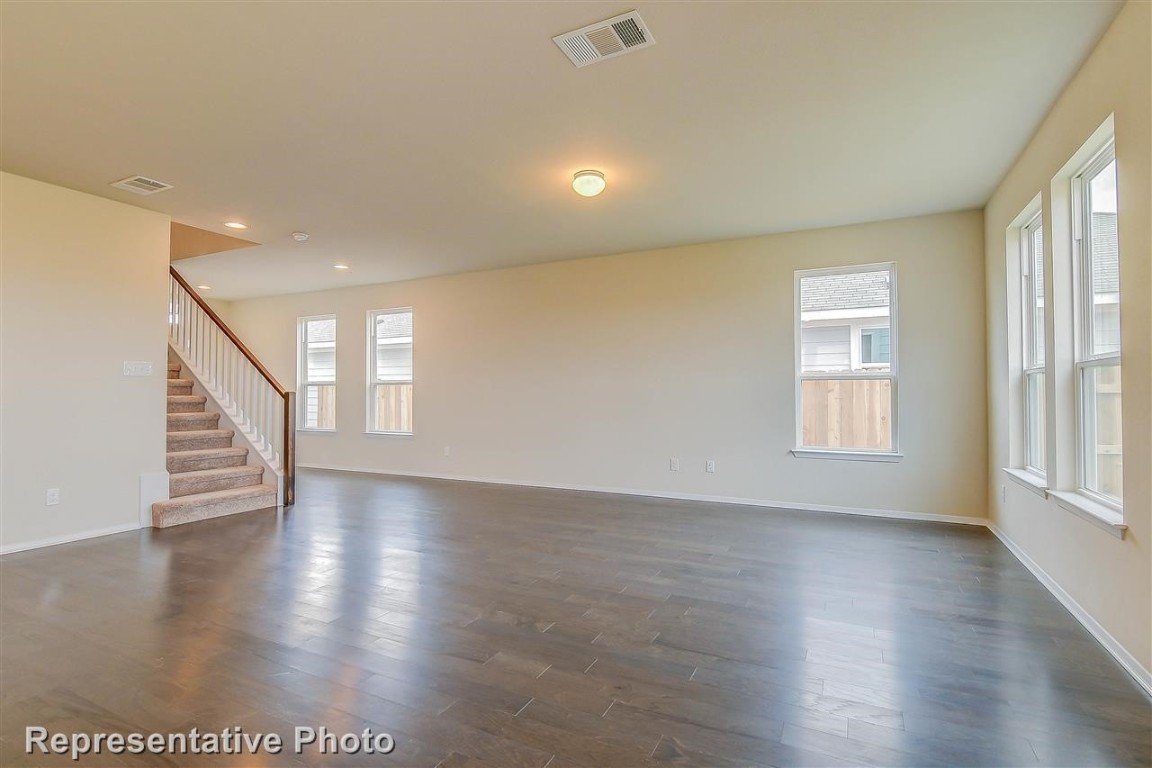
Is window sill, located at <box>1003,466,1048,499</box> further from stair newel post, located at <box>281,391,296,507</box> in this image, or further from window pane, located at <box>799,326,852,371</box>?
stair newel post, located at <box>281,391,296,507</box>

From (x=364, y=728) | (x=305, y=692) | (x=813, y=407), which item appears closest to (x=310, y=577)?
(x=305, y=692)

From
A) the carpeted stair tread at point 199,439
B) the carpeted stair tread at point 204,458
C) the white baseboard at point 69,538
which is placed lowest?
the white baseboard at point 69,538

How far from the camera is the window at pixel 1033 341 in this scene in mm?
3672

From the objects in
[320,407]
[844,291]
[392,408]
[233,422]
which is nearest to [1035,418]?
[844,291]

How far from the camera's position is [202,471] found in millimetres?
5484

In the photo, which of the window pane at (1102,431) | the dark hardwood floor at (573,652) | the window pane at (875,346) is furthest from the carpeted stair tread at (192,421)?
the window pane at (1102,431)

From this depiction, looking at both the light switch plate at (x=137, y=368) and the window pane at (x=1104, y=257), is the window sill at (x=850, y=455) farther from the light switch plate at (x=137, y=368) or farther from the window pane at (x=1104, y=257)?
the light switch plate at (x=137, y=368)

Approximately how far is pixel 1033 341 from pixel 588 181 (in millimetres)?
3238

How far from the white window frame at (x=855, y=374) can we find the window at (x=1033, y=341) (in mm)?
1099

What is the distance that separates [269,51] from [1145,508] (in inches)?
162

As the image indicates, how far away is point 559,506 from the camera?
555cm

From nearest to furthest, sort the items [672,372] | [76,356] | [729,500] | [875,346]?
[76,356] < [875,346] < [729,500] < [672,372]

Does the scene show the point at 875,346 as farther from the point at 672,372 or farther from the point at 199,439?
the point at 199,439

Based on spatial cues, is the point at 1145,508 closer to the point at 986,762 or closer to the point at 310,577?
the point at 986,762
